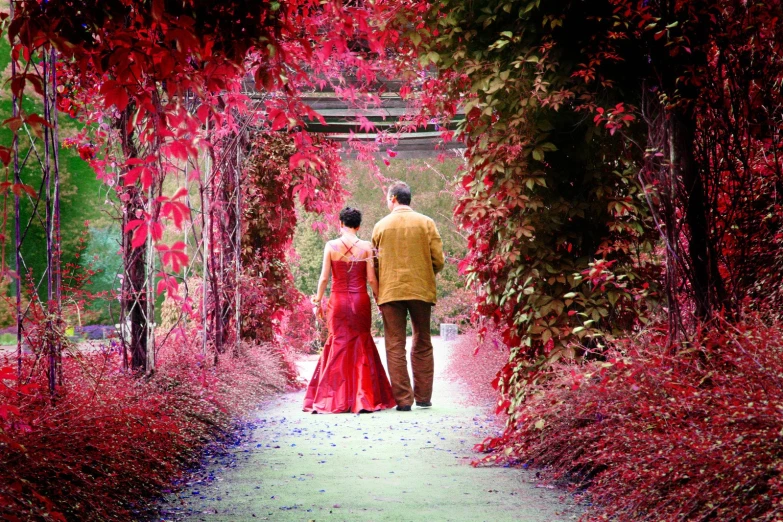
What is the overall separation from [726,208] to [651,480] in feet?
6.51

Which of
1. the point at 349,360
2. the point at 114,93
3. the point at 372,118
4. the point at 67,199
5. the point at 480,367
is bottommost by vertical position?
the point at 480,367

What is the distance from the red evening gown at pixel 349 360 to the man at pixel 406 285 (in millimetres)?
220

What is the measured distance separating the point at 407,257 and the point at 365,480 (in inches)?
127

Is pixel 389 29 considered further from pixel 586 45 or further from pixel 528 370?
pixel 528 370

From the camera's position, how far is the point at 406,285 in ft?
25.1

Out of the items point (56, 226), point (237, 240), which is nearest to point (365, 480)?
point (56, 226)

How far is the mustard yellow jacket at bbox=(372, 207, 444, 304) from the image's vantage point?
7664 millimetres

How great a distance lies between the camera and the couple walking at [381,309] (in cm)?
772

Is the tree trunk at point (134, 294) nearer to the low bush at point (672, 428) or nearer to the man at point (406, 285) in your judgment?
the man at point (406, 285)

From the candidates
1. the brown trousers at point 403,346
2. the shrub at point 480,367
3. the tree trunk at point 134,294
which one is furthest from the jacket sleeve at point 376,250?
the tree trunk at point 134,294

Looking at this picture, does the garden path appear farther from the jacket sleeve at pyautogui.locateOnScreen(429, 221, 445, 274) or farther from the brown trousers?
the jacket sleeve at pyautogui.locateOnScreen(429, 221, 445, 274)

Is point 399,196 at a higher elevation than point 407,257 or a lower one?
higher

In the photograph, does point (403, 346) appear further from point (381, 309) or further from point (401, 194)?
point (401, 194)

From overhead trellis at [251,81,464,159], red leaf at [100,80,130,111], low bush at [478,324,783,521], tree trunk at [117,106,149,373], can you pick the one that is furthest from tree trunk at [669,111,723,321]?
overhead trellis at [251,81,464,159]
